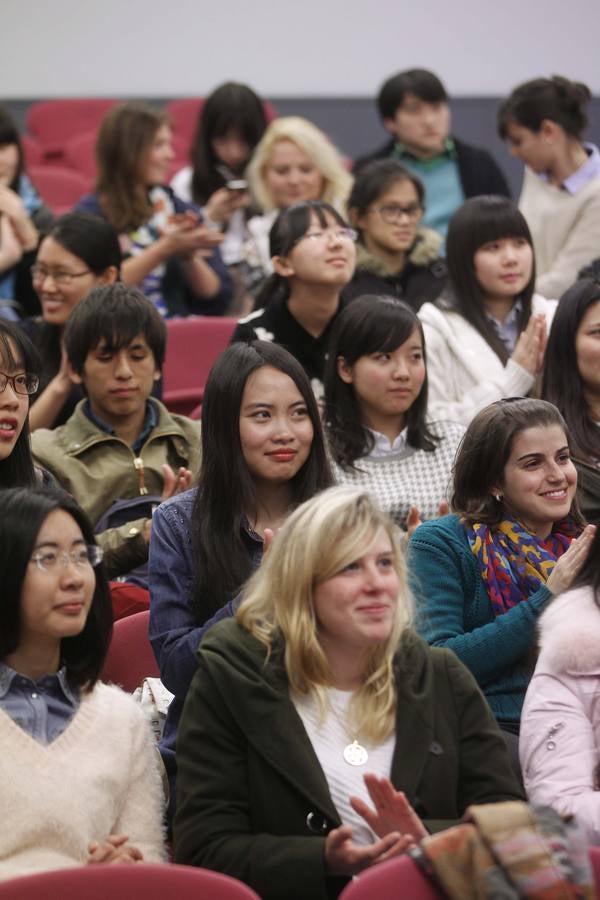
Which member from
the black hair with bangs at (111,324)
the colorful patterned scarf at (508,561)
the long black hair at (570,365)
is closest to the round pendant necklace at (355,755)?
the colorful patterned scarf at (508,561)

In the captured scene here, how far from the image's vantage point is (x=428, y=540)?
9.05ft

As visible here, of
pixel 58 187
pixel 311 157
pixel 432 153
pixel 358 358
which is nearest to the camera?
pixel 358 358

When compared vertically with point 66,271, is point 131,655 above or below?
below

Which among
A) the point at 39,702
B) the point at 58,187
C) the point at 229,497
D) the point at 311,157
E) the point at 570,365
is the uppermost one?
the point at 311,157

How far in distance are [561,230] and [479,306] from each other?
1.00m

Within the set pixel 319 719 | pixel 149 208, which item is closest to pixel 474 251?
pixel 149 208

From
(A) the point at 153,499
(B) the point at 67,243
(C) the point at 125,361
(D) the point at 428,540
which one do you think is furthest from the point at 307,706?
(B) the point at 67,243

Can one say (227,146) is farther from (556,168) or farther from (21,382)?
(21,382)

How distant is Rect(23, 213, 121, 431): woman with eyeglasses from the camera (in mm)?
4027

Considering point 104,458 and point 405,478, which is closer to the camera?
point 405,478

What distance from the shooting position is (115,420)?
11.6 feet

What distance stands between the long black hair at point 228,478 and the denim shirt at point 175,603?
0.07 feet

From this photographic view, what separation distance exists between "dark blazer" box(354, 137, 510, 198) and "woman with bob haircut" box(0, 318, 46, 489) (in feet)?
8.89

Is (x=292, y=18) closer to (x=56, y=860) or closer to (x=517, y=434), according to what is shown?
(x=517, y=434)
